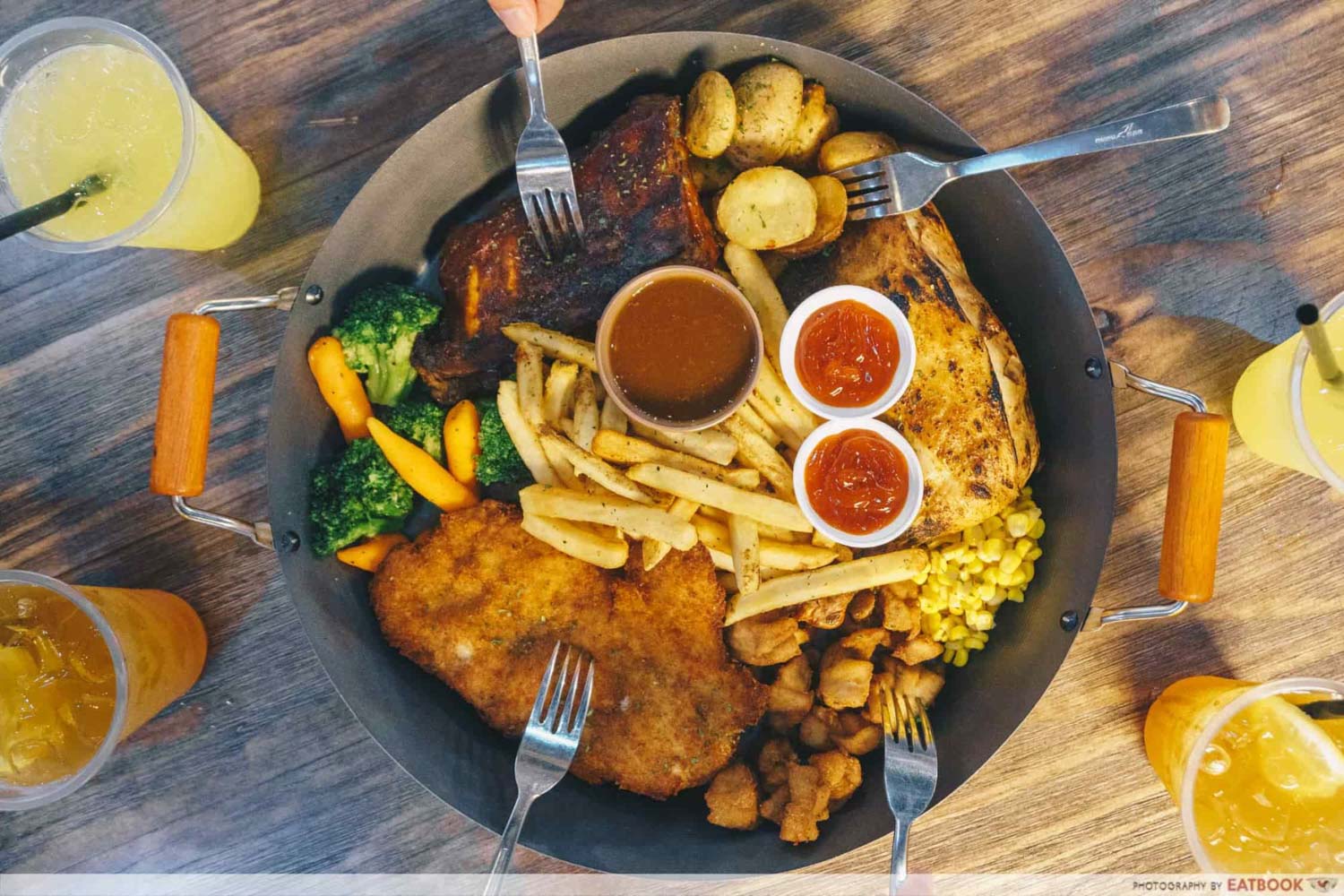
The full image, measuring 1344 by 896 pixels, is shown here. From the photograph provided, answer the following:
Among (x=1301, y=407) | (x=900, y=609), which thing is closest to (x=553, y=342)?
(x=900, y=609)

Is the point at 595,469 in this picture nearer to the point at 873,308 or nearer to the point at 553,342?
the point at 553,342

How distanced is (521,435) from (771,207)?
4.49ft

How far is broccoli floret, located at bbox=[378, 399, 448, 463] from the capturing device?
3.62 metres

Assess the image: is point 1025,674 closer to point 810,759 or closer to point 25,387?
point 810,759

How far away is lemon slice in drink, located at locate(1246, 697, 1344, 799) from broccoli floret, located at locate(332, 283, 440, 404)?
379 cm

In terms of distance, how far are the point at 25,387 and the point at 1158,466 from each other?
203 inches

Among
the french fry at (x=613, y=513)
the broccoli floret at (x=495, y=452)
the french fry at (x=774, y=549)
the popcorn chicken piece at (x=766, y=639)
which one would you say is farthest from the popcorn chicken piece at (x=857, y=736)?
the broccoli floret at (x=495, y=452)

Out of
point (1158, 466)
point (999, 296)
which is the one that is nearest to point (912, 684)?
point (1158, 466)

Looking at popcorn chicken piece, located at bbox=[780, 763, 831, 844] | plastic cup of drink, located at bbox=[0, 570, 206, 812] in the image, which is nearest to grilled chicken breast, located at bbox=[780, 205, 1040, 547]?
popcorn chicken piece, located at bbox=[780, 763, 831, 844]

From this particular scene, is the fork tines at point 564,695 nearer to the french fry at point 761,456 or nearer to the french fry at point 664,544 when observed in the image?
the french fry at point 664,544

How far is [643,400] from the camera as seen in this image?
11.3 ft

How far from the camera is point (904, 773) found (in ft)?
11.1

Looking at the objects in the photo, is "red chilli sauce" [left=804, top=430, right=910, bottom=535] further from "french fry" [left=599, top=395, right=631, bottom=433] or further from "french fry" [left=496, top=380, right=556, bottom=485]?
"french fry" [left=496, top=380, right=556, bottom=485]

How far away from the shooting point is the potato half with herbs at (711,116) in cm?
337
